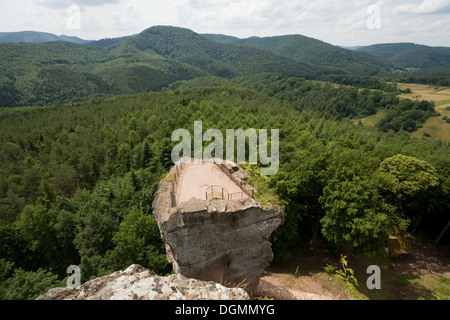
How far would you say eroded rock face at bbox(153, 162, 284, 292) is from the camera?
14.3 metres

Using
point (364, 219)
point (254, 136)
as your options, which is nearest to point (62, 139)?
point (254, 136)

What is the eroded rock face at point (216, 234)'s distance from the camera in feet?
46.9

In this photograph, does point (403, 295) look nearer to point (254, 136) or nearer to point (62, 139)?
point (254, 136)

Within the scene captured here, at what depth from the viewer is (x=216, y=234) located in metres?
15.3

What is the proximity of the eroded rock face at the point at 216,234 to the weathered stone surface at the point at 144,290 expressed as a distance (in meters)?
6.03

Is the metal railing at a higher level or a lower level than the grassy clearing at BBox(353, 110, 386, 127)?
lower

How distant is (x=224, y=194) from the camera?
17.8 metres

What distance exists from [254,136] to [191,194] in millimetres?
30320
